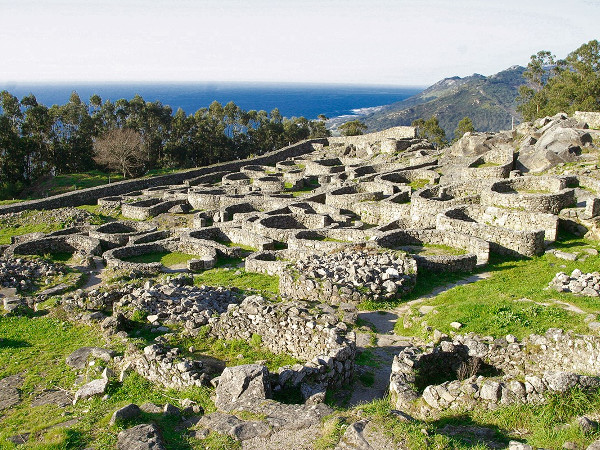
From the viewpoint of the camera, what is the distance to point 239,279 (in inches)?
815

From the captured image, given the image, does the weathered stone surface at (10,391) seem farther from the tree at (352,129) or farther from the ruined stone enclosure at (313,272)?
the tree at (352,129)

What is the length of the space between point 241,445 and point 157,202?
30737 mm

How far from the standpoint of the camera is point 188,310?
15828 mm

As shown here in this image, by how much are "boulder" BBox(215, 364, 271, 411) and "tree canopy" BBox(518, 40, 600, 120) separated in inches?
2018

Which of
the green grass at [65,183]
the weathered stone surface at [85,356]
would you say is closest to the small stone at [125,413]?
the weathered stone surface at [85,356]

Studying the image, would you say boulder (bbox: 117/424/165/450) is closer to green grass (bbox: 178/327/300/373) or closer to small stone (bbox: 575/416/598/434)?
green grass (bbox: 178/327/300/373)

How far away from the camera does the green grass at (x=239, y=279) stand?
762 inches

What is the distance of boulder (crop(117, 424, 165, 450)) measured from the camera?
8.39 meters

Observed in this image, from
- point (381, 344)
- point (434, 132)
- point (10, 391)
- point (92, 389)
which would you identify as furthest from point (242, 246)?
point (434, 132)

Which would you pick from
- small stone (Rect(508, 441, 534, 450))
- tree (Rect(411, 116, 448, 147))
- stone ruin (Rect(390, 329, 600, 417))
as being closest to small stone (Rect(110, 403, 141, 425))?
stone ruin (Rect(390, 329, 600, 417))

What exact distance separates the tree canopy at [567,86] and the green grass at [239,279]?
43722mm

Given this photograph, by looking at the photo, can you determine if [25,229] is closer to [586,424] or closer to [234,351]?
[234,351]

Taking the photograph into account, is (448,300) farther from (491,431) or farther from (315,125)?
(315,125)

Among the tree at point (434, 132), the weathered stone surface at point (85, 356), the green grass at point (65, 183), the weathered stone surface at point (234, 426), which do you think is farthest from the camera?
the tree at point (434, 132)
